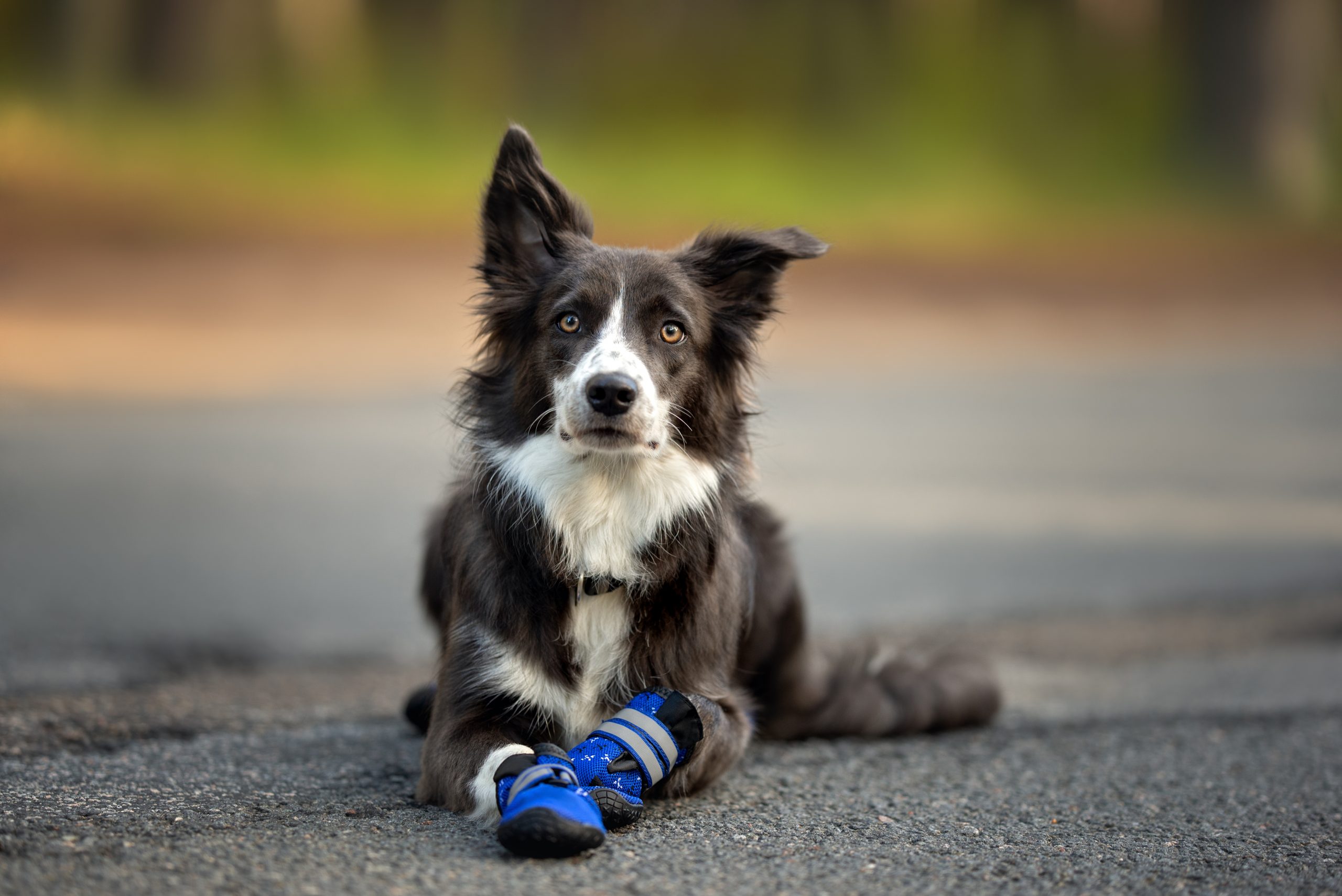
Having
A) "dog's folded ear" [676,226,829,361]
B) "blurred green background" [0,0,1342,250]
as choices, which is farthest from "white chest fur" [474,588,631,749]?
"blurred green background" [0,0,1342,250]

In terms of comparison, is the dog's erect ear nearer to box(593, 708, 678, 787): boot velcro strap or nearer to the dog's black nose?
the dog's black nose

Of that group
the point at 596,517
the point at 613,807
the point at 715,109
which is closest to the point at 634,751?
the point at 613,807

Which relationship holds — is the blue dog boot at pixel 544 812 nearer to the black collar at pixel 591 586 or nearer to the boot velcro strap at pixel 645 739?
the boot velcro strap at pixel 645 739

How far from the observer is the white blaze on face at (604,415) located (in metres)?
3.38

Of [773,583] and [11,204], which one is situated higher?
[11,204]

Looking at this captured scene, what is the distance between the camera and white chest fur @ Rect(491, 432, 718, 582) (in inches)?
139

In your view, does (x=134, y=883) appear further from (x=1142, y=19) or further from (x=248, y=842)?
(x=1142, y=19)

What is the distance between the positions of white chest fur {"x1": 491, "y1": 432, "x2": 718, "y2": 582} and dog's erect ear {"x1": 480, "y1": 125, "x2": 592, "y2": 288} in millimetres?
633

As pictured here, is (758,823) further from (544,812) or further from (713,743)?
(544,812)

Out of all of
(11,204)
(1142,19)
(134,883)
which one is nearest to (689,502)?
(134,883)

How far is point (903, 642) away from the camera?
6535 mm

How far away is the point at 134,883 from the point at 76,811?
664 mm

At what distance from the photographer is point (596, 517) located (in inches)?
140

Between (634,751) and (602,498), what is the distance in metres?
0.73
